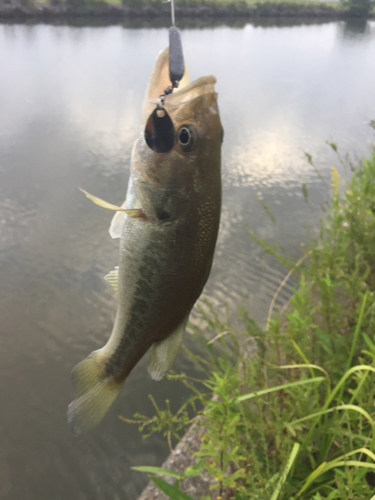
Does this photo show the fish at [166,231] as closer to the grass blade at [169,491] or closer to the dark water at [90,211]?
the grass blade at [169,491]

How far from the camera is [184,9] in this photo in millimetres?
17875

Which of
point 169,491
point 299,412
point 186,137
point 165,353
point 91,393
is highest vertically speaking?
point 186,137

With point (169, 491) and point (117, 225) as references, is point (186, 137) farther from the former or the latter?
point (169, 491)

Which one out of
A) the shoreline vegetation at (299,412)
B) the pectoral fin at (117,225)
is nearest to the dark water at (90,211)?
the shoreline vegetation at (299,412)

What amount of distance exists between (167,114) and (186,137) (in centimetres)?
6

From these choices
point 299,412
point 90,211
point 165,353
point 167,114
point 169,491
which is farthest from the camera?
point 90,211

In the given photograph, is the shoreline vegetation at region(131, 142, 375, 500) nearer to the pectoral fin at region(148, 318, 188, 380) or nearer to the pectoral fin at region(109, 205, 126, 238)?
the pectoral fin at region(148, 318, 188, 380)

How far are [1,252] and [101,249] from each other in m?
1.09

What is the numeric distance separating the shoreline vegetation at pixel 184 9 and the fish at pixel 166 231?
15.8 m

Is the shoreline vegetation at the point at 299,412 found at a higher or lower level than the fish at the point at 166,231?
lower

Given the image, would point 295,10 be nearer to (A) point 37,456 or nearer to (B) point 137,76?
(B) point 137,76

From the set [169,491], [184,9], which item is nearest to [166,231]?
[169,491]

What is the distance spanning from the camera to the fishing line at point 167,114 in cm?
58

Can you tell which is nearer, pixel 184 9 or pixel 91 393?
pixel 91 393
